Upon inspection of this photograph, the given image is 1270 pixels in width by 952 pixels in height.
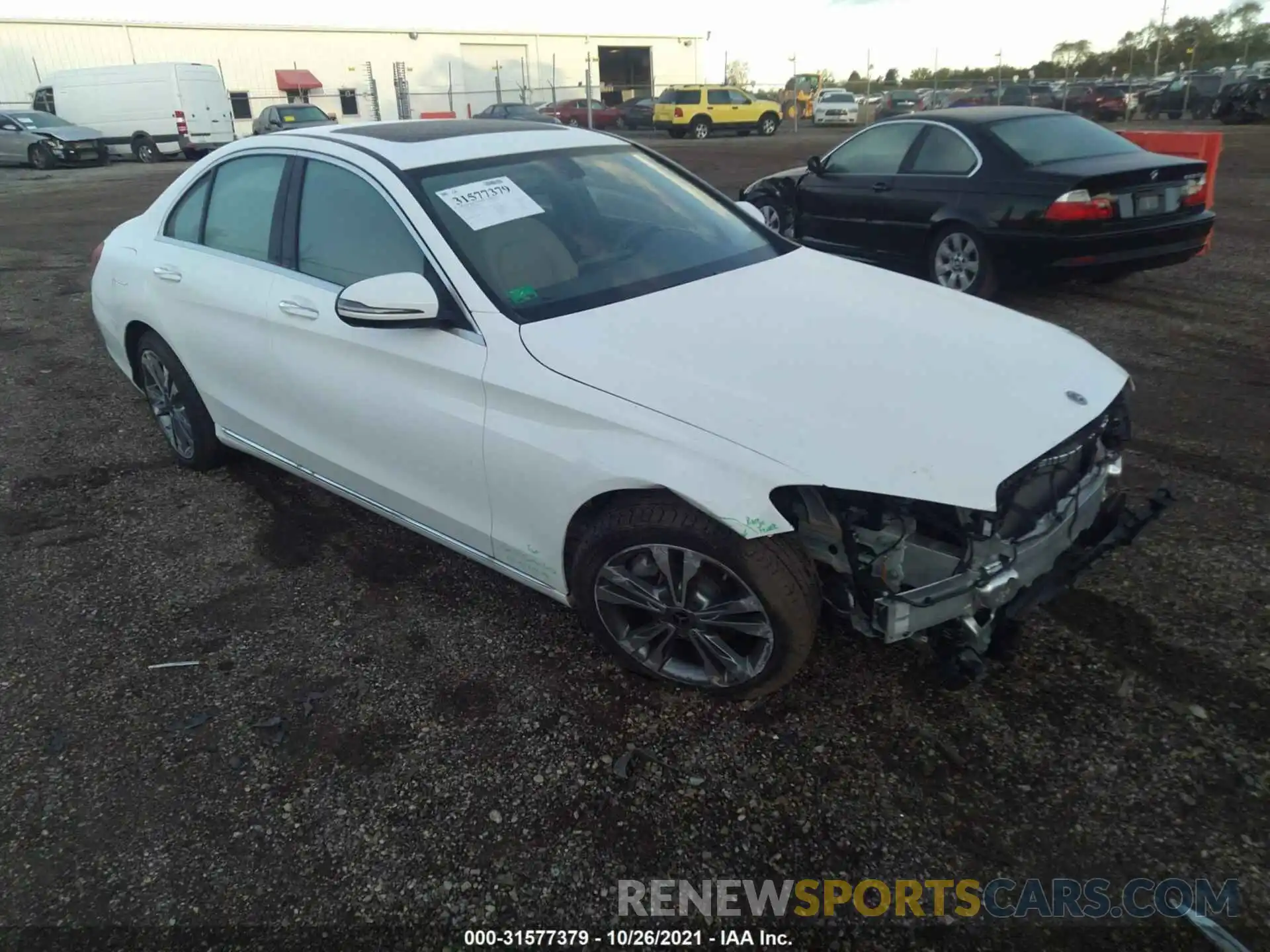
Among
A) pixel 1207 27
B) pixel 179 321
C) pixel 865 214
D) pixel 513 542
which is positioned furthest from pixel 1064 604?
pixel 1207 27

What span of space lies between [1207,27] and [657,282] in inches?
3222

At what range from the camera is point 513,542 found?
301 centimetres

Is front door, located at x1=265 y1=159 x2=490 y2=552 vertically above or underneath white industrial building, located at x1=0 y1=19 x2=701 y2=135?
underneath

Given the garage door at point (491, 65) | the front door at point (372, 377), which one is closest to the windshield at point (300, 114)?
the garage door at point (491, 65)

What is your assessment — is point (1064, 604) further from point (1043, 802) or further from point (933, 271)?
point (933, 271)

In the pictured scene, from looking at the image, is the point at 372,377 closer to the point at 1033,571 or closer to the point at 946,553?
the point at 946,553

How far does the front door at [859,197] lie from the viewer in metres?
7.63

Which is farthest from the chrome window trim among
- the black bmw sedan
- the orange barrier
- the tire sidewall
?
the tire sidewall

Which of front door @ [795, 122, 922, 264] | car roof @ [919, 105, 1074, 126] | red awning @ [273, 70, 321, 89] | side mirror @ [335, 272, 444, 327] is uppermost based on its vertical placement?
red awning @ [273, 70, 321, 89]

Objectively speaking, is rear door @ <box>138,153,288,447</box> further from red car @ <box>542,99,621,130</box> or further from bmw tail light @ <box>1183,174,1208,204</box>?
red car @ <box>542,99,621,130</box>

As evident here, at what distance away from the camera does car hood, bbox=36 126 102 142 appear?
24328mm

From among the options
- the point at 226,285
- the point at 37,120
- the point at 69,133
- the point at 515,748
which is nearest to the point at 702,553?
the point at 515,748

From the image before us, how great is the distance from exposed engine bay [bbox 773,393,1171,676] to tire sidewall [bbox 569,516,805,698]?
184 millimetres

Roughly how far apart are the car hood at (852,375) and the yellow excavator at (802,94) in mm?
38924
